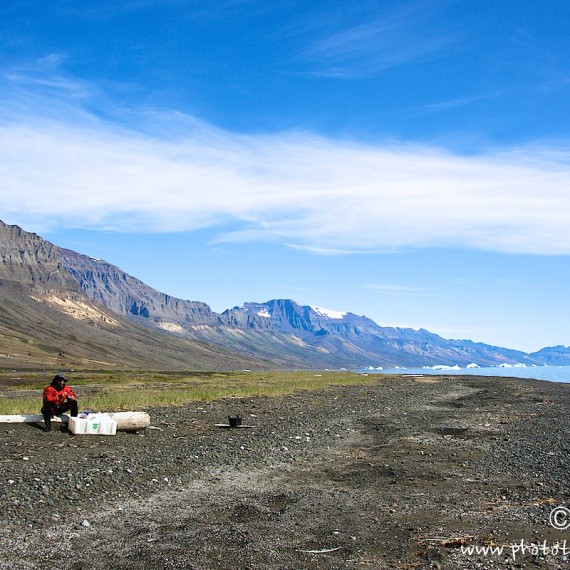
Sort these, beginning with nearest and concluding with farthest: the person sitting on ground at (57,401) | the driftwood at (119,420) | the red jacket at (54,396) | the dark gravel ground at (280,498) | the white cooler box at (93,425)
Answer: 1. the dark gravel ground at (280,498)
2. the white cooler box at (93,425)
3. the person sitting on ground at (57,401)
4. the red jacket at (54,396)
5. the driftwood at (119,420)

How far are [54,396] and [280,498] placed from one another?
40.2 ft

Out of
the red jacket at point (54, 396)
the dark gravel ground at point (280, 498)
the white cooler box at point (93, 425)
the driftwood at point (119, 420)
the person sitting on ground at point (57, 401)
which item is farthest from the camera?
the driftwood at point (119, 420)

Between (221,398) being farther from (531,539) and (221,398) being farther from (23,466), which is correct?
(531,539)

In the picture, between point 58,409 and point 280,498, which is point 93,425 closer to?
point 58,409

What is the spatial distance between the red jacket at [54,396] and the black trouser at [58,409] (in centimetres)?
13

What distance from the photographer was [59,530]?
12.8 metres

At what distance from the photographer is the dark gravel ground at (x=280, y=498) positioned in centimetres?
1152

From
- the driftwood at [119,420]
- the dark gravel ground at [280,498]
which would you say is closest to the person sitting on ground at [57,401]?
the driftwood at [119,420]

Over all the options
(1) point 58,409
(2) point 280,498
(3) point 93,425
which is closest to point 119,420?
(3) point 93,425

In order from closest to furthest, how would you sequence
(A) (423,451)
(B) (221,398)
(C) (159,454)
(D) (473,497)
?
(D) (473,497)
(C) (159,454)
(A) (423,451)
(B) (221,398)

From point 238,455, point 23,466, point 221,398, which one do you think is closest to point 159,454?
point 238,455

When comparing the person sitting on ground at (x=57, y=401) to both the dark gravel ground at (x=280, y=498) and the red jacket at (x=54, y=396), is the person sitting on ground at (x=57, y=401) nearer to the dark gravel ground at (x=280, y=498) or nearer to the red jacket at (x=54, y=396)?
the red jacket at (x=54, y=396)

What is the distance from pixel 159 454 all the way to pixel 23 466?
4.54m

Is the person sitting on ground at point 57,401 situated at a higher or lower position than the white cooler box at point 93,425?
higher
